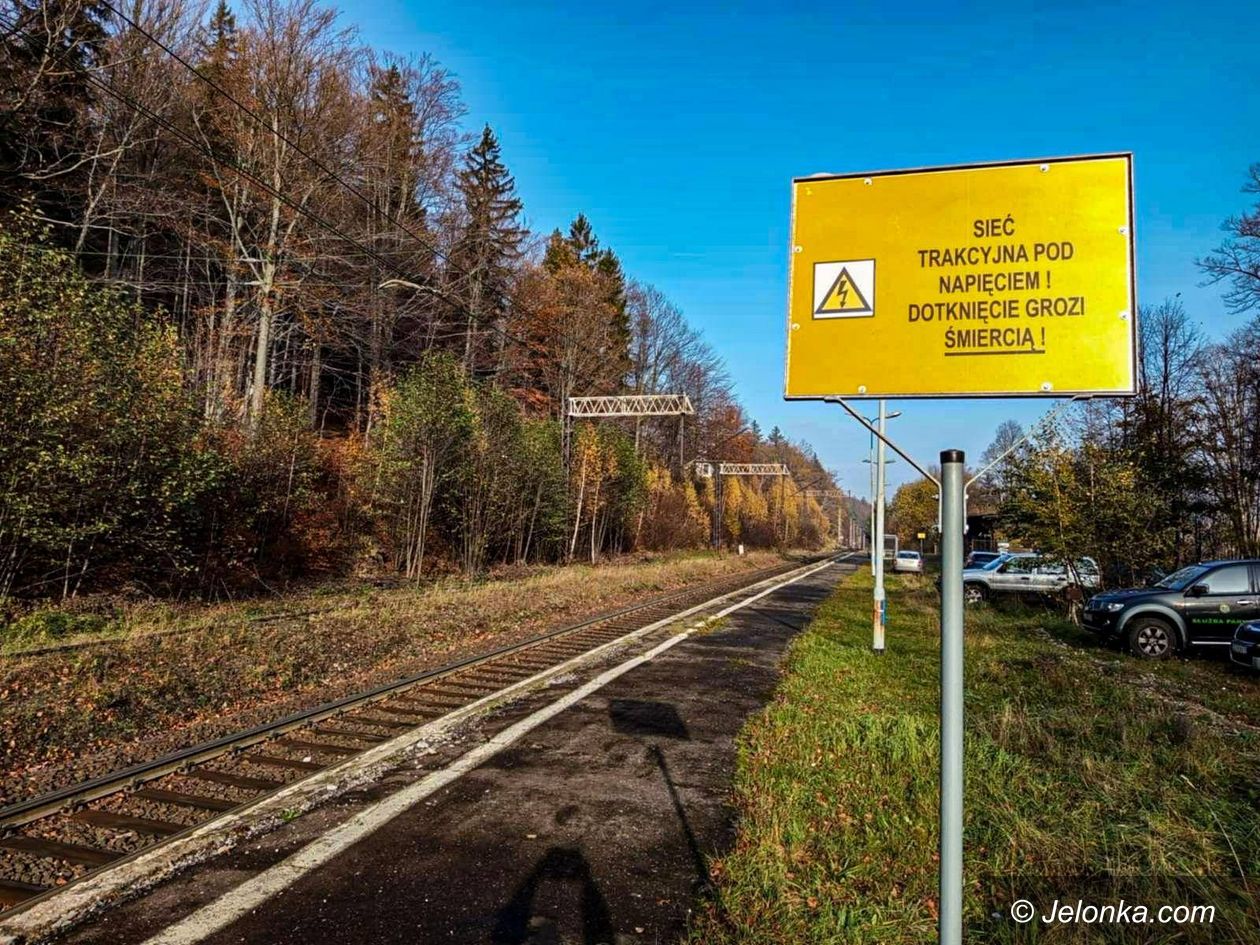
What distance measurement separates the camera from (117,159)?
68.3 ft

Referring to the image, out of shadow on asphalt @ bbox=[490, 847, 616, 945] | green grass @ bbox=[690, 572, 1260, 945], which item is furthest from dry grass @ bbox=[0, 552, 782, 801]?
green grass @ bbox=[690, 572, 1260, 945]

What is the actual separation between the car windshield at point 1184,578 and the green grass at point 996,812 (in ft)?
14.8

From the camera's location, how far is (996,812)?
516 centimetres

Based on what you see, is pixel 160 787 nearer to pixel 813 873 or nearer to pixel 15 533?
pixel 813 873

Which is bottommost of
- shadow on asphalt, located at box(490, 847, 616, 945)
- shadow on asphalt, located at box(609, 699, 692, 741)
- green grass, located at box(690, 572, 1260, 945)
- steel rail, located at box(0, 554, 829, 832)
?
shadow on asphalt, located at box(609, 699, 692, 741)

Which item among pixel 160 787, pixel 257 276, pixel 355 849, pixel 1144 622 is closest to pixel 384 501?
pixel 257 276

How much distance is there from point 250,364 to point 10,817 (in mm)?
25291

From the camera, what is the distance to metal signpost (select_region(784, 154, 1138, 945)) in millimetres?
2531

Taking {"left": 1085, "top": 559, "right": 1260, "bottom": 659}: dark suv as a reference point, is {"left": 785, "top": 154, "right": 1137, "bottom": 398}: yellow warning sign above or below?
above

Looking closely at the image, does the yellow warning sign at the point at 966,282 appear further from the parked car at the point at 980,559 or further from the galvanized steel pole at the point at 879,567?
the parked car at the point at 980,559

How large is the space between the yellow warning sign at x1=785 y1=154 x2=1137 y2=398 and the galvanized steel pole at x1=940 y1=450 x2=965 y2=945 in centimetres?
44

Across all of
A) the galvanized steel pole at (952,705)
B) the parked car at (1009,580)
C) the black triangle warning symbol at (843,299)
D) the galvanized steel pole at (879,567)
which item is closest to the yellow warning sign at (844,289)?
the black triangle warning symbol at (843,299)

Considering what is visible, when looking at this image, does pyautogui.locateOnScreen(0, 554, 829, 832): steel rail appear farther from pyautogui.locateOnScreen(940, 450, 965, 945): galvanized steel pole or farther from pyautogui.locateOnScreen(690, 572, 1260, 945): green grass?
pyautogui.locateOnScreen(940, 450, 965, 945): galvanized steel pole

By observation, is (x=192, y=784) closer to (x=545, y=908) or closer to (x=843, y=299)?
(x=545, y=908)
